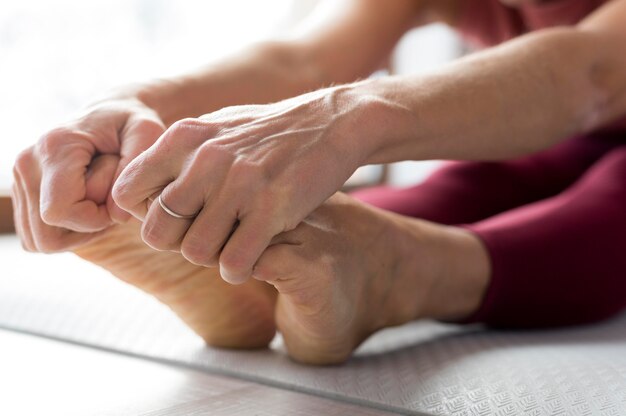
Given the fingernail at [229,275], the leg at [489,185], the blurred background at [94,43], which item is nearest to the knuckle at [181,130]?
the fingernail at [229,275]

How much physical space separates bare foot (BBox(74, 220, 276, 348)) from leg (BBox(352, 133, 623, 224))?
260 millimetres

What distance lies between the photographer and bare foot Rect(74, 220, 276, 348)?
0.76m

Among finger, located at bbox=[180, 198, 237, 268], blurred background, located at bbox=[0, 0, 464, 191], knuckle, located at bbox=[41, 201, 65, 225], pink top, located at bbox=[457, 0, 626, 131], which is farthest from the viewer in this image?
blurred background, located at bbox=[0, 0, 464, 191]

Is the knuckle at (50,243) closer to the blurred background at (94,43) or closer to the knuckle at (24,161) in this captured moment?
the knuckle at (24,161)

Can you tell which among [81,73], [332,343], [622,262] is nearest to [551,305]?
[622,262]

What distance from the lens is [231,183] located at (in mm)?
572

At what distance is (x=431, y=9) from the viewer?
4.64ft

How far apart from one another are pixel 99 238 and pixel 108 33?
1.66 metres

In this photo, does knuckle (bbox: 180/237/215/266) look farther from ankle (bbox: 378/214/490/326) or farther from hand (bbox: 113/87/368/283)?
ankle (bbox: 378/214/490/326)

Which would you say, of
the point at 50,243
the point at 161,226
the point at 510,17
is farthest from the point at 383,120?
the point at 510,17

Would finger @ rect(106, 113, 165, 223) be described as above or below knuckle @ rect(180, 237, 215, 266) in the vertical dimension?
above

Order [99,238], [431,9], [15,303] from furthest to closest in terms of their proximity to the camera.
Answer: [431,9] → [15,303] → [99,238]

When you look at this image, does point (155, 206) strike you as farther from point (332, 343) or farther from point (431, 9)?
point (431, 9)

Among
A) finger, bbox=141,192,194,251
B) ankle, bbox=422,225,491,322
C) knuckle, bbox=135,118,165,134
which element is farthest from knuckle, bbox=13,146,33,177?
ankle, bbox=422,225,491,322
